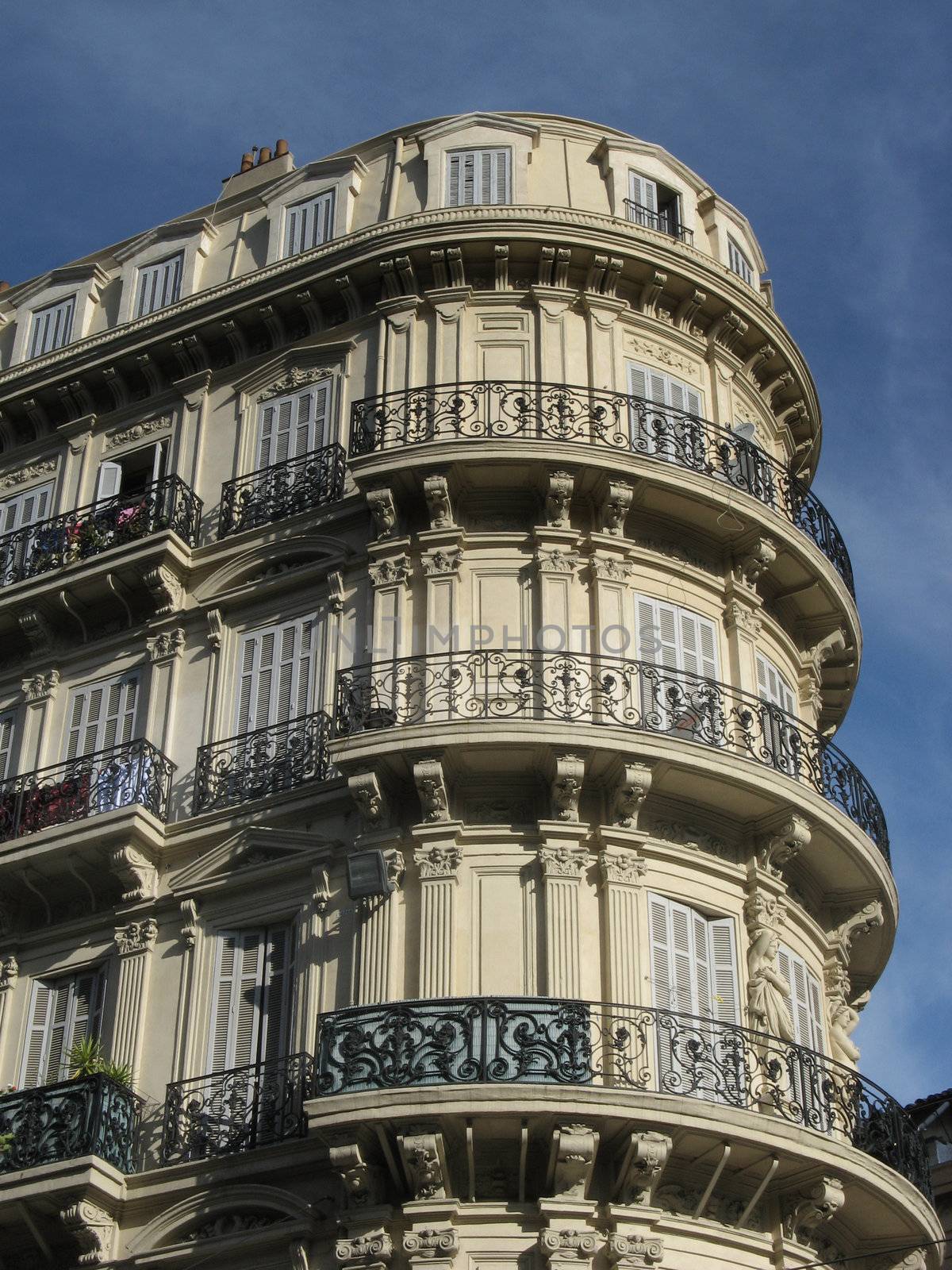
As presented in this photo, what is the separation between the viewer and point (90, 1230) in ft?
62.7

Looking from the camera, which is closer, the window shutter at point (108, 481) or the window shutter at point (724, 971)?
the window shutter at point (724, 971)

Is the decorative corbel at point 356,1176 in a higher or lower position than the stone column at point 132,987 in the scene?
lower

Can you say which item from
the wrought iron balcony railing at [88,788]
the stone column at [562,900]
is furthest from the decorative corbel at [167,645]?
the stone column at [562,900]

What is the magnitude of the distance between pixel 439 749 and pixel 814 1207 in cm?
609

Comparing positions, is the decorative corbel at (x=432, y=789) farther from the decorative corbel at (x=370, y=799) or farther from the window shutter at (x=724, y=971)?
the window shutter at (x=724, y=971)

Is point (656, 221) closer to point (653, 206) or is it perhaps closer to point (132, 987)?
point (653, 206)

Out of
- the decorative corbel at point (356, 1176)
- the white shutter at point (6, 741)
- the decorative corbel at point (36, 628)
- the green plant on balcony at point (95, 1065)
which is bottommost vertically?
the decorative corbel at point (356, 1176)

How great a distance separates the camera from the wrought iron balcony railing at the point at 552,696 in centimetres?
2114

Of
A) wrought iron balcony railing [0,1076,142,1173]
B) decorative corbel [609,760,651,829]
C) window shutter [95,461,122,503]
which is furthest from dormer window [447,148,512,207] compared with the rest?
wrought iron balcony railing [0,1076,142,1173]

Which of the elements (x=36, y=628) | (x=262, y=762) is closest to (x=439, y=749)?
(x=262, y=762)

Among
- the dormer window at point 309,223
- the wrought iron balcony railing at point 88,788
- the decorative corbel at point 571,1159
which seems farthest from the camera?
the dormer window at point 309,223

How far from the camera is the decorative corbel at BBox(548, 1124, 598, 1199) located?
694 inches

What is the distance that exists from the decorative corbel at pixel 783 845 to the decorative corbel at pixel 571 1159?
4.93 metres

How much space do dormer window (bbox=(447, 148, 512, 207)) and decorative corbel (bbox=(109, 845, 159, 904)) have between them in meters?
10.4
